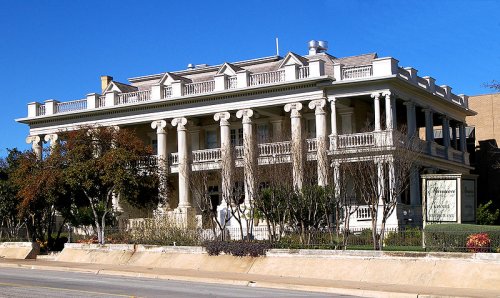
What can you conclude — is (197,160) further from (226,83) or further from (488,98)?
(488,98)

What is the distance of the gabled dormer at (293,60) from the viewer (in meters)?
44.0

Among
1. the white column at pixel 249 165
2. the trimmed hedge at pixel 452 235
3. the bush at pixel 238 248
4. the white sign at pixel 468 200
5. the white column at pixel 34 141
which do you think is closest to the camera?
the trimmed hedge at pixel 452 235

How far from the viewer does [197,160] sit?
156 feet

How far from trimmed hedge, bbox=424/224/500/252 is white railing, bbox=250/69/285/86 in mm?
21175

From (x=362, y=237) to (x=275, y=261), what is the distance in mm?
4437

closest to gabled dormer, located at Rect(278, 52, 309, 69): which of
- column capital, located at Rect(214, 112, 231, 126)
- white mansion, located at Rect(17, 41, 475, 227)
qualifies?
white mansion, located at Rect(17, 41, 475, 227)

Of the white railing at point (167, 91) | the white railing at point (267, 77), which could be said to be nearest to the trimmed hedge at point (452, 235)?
the white railing at point (267, 77)

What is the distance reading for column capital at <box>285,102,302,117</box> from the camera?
141 ft

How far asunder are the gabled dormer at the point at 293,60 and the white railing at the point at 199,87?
15.7 feet

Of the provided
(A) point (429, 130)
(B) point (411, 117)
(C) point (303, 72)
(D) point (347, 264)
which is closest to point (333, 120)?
(C) point (303, 72)

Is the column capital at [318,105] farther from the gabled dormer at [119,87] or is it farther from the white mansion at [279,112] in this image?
the gabled dormer at [119,87]

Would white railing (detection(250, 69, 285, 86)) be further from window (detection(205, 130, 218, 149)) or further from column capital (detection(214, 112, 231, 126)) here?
window (detection(205, 130, 218, 149))

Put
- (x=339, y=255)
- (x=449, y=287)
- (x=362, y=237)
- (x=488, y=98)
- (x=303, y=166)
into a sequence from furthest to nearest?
1. (x=488, y=98)
2. (x=303, y=166)
3. (x=362, y=237)
4. (x=339, y=255)
5. (x=449, y=287)

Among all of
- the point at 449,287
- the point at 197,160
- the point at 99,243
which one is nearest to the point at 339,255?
the point at 449,287
